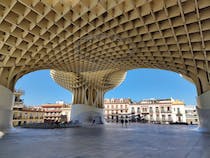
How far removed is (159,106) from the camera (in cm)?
6994

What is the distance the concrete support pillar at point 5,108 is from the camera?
15.7 m

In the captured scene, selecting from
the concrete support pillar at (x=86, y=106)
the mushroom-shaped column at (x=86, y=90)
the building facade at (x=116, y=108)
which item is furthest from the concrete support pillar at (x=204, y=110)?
the building facade at (x=116, y=108)

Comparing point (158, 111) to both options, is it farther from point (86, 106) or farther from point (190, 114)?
point (86, 106)

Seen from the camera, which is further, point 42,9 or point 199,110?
point 199,110

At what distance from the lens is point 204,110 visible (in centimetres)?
1702

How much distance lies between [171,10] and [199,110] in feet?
41.0

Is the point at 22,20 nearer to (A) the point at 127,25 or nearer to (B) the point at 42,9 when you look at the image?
(B) the point at 42,9

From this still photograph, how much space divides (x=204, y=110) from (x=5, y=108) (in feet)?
65.6

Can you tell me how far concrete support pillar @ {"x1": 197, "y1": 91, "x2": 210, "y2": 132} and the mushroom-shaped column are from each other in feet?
60.0

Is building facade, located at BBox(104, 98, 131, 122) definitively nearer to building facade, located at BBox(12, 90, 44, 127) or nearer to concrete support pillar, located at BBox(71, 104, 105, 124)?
building facade, located at BBox(12, 90, 44, 127)

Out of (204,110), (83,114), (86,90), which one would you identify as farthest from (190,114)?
(204,110)

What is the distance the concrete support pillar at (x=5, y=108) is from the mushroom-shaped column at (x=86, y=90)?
16.8 meters

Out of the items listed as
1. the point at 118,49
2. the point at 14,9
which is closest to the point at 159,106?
the point at 118,49

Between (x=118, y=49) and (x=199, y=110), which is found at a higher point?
(x=118, y=49)
